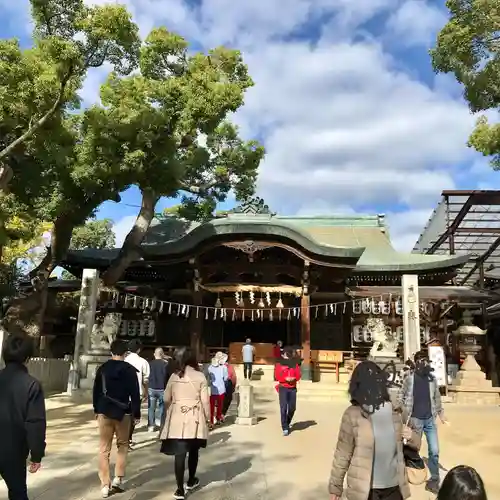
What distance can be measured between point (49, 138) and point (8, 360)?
28.8 feet

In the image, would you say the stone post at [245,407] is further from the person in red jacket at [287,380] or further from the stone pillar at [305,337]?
the stone pillar at [305,337]

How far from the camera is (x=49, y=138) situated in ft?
37.1

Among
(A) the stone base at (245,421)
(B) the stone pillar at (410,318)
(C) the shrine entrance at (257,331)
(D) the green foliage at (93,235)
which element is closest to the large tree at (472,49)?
(B) the stone pillar at (410,318)

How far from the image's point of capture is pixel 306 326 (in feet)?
59.6

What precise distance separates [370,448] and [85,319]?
13588mm

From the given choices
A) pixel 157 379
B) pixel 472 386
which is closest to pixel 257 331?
pixel 472 386

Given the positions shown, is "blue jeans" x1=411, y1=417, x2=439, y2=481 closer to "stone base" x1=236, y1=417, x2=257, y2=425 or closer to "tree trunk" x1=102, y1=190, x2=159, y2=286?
"stone base" x1=236, y1=417, x2=257, y2=425

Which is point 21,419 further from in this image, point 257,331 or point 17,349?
point 257,331

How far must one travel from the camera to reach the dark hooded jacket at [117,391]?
5184 millimetres

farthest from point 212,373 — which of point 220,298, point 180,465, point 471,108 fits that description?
point 220,298

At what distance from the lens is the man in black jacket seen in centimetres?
351

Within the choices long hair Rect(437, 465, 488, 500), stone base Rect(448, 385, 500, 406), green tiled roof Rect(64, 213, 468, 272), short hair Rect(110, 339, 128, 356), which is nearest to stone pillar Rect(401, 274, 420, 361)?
stone base Rect(448, 385, 500, 406)

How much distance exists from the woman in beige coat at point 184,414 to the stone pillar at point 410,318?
434 inches

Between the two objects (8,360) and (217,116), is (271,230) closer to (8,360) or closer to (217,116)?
(217,116)
